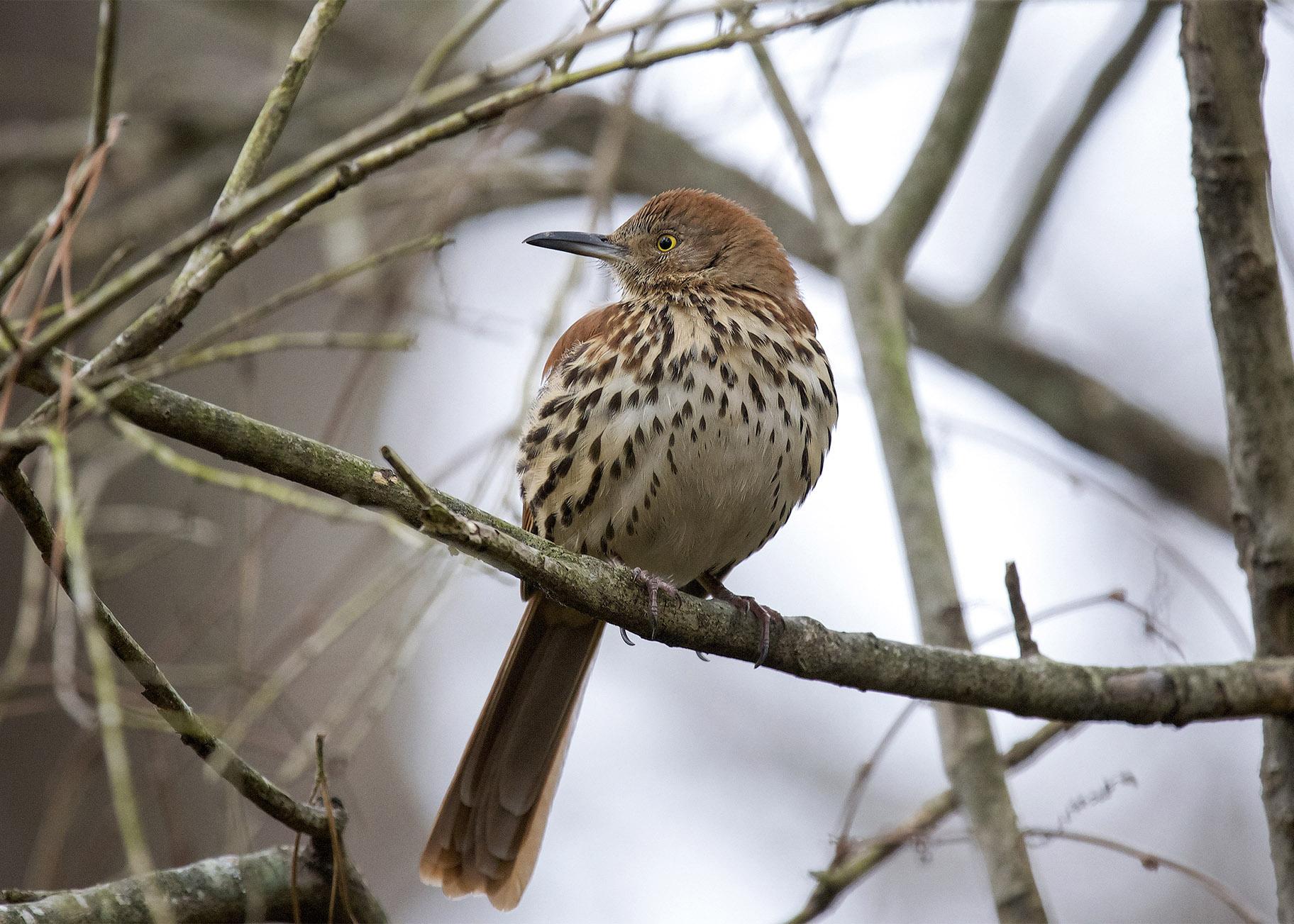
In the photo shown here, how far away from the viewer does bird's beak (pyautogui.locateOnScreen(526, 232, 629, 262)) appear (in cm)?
394

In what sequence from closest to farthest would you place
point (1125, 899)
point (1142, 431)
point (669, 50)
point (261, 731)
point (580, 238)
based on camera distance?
point (669, 50) → point (261, 731) → point (580, 238) → point (1142, 431) → point (1125, 899)

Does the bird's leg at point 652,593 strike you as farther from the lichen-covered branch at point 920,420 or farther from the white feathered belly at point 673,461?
the lichen-covered branch at point 920,420

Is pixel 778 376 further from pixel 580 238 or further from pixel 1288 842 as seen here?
pixel 1288 842

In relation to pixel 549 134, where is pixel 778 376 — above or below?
below

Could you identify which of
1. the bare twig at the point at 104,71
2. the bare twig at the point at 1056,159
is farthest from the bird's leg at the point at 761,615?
the bare twig at the point at 1056,159

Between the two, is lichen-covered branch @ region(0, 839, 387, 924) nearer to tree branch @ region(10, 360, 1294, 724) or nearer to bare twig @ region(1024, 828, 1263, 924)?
tree branch @ region(10, 360, 1294, 724)

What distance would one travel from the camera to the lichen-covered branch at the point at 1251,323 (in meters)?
2.79

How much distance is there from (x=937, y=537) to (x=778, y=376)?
23.3 inches

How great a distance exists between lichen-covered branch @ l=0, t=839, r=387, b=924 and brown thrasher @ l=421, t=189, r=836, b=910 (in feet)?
2.86

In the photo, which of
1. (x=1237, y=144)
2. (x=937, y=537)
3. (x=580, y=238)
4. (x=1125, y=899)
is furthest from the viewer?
(x=1125, y=899)

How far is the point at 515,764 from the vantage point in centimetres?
348

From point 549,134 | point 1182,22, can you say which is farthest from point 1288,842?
point 549,134

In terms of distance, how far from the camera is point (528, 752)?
350 centimetres

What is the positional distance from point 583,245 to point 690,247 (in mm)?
342
